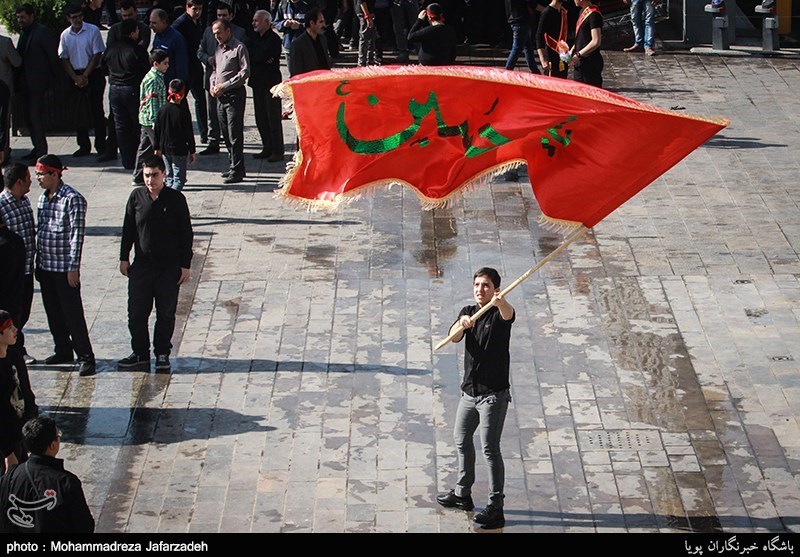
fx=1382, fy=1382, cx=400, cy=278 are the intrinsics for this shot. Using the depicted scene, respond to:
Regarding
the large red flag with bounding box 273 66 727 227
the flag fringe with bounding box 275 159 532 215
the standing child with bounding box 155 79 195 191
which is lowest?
the standing child with bounding box 155 79 195 191

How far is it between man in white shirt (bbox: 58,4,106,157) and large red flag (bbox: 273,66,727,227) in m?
9.66

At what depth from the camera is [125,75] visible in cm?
1669

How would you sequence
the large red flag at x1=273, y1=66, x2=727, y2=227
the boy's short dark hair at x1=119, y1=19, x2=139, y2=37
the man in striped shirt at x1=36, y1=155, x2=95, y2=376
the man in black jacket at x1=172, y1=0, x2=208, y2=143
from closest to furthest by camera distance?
the large red flag at x1=273, y1=66, x2=727, y2=227, the man in striped shirt at x1=36, y1=155, x2=95, y2=376, the boy's short dark hair at x1=119, y1=19, x2=139, y2=37, the man in black jacket at x1=172, y1=0, x2=208, y2=143

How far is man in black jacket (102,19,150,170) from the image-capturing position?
16688mm

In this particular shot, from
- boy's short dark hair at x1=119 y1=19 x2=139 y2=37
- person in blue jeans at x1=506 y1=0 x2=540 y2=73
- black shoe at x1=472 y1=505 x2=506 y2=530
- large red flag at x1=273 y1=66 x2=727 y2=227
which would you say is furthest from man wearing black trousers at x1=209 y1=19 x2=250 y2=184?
black shoe at x1=472 y1=505 x2=506 y2=530

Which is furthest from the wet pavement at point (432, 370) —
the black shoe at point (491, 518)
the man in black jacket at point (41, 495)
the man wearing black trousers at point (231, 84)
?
the man in black jacket at point (41, 495)

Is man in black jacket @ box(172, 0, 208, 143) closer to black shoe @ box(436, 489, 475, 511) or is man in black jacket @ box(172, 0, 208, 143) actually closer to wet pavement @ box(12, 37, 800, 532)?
wet pavement @ box(12, 37, 800, 532)

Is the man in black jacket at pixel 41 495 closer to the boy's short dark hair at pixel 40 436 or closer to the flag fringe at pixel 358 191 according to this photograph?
the boy's short dark hair at pixel 40 436

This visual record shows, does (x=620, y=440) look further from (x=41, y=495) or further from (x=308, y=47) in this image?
(x=308, y=47)

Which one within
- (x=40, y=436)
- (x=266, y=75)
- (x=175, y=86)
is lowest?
(x=266, y=75)

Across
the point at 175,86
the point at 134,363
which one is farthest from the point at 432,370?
the point at 175,86

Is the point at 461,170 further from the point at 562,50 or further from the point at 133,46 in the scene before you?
the point at 133,46

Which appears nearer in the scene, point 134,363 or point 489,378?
point 489,378

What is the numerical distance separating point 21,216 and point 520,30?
1081 centimetres
